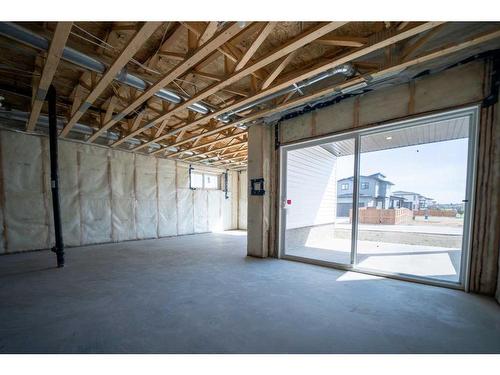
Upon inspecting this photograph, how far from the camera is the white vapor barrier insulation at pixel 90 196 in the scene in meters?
4.41

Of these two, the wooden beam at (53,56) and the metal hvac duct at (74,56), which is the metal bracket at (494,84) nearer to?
the metal hvac duct at (74,56)

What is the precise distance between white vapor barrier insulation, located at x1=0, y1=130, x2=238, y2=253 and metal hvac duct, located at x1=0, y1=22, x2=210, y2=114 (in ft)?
12.4

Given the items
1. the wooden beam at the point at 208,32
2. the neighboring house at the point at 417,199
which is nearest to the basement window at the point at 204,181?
the wooden beam at the point at 208,32

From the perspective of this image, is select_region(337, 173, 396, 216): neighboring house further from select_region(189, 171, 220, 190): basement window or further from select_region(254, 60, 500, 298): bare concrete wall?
select_region(189, 171, 220, 190): basement window

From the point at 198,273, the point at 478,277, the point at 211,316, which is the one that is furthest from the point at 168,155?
the point at 478,277

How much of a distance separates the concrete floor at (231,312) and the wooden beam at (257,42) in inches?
105

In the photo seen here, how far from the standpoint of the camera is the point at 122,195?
19.3 feet

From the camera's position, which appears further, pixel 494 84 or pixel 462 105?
pixel 462 105

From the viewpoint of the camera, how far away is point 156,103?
164 inches

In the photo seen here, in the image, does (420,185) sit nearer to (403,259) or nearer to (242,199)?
(403,259)

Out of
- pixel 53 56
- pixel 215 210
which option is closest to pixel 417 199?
pixel 53 56

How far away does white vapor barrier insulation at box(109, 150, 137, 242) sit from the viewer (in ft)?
18.8

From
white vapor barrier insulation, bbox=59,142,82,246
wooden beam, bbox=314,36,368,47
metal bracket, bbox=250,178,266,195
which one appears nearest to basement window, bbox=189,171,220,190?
white vapor barrier insulation, bbox=59,142,82,246

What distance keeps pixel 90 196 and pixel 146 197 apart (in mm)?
1415
